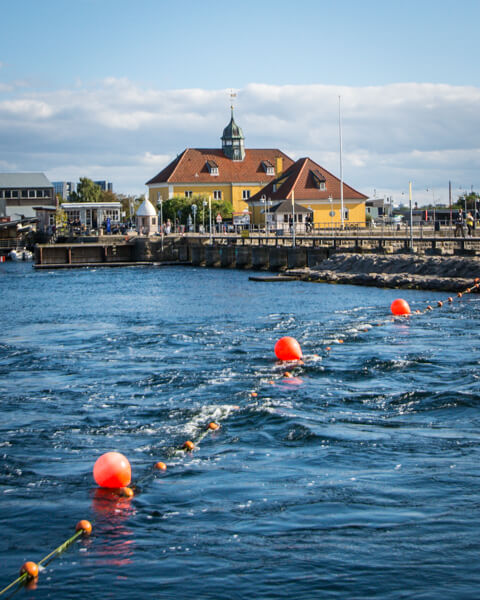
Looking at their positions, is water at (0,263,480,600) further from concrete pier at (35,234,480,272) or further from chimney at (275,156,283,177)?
chimney at (275,156,283,177)

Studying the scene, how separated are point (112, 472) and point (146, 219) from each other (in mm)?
81173

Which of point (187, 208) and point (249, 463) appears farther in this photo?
point (187, 208)

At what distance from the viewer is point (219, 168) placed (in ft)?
384

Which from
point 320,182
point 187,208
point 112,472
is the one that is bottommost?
point 112,472

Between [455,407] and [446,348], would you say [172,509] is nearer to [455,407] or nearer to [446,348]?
[455,407]

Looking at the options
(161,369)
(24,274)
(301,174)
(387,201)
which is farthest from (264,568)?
(387,201)

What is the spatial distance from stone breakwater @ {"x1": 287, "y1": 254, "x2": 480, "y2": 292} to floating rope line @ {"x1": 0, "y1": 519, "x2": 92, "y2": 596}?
32.3 meters

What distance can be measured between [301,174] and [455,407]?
279 ft

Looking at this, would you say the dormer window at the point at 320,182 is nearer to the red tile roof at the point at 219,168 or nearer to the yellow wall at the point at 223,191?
the yellow wall at the point at 223,191

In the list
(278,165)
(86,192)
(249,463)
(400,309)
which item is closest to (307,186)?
(278,165)

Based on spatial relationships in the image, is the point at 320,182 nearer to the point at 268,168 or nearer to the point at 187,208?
the point at 187,208

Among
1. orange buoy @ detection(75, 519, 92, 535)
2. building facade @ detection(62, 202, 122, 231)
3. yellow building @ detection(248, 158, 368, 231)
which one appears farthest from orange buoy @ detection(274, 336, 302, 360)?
building facade @ detection(62, 202, 122, 231)

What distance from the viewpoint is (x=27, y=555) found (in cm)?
1044

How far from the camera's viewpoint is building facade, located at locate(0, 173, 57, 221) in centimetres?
12300
